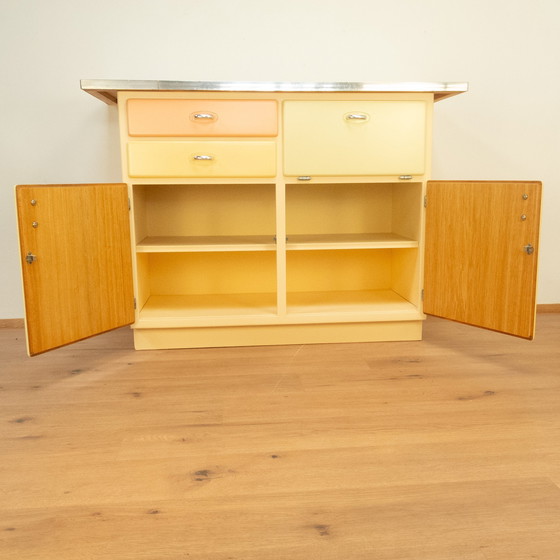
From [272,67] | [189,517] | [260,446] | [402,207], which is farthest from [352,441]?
[272,67]

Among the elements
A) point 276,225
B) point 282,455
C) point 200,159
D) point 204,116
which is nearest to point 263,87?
point 204,116

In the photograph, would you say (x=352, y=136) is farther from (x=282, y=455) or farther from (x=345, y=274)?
(x=282, y=455)

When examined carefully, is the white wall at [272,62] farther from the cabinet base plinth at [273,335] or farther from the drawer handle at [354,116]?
the cabinet base plinth at [273,335]

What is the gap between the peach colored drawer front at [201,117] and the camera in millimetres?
1940

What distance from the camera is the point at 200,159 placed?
6.46ft

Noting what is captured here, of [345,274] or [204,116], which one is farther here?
[345,274]

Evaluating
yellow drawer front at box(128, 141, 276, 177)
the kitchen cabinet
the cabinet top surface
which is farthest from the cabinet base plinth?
the cabinet top surface

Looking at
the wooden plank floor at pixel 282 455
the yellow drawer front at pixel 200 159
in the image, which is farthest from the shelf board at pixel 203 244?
the wooden plank floor at pixel 282 455

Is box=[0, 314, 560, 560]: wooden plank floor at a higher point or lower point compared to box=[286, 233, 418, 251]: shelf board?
lower

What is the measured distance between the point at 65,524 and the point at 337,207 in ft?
5.87

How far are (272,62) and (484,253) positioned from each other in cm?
123

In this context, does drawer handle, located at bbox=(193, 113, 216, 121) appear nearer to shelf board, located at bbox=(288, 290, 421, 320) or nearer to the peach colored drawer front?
the peach colored drawer front

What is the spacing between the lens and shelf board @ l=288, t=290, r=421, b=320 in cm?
215

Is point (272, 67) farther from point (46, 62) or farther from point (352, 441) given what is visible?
point (352, 441)
